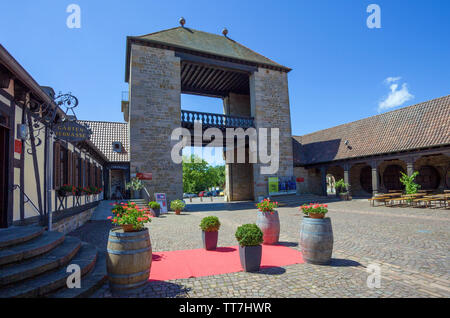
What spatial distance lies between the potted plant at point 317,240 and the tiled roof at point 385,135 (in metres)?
14.7

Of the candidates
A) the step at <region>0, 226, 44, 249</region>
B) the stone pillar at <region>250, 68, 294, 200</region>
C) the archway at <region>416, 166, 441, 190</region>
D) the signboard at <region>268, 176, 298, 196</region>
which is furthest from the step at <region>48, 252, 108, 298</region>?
the archway at <region>416, 166, 441, 190</region>

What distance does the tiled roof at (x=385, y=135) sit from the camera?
1606 centimetres

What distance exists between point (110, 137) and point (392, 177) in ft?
71.3

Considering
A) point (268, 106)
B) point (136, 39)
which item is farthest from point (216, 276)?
point (268, 106)

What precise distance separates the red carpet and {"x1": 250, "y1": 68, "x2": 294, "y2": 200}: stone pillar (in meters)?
13.4

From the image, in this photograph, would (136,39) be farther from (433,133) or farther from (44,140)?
(433,133)

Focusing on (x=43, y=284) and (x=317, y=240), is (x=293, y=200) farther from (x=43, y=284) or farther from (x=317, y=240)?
(x=43, y=284)

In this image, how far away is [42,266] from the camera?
3.36 meters

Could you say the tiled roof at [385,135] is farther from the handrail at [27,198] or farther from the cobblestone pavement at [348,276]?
the handrail at [27,198]

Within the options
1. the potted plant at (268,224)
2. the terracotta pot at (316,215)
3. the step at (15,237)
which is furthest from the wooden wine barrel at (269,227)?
the step at (15,237)

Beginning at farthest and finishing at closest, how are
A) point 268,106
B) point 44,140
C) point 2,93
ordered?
point 268,106 < point 44,140 < point 2,93

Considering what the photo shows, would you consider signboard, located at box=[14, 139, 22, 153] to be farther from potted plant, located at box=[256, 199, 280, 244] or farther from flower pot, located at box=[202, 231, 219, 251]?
potted plant, located at box=[256, 199, 280, 244]

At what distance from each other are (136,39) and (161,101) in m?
3.93
